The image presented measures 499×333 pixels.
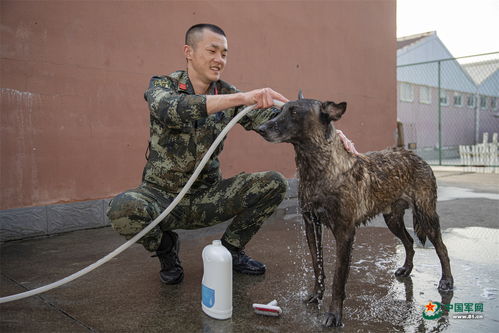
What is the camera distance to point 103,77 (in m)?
4.99

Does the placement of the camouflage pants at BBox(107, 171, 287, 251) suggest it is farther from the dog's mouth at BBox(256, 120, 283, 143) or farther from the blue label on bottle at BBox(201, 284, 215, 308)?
the dog's mouth at BBox(256, 120, 283, 143)

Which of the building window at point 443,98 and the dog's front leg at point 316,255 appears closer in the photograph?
the dog's front leg at point 316,255

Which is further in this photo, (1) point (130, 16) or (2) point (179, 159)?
(1) point (130, 16)

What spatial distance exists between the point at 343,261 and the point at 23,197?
372cm

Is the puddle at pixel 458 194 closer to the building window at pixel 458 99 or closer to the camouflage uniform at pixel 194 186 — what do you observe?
the camouflage uniform at pixel 194 186

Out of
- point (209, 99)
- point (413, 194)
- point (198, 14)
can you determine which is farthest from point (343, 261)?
point (198, 14)

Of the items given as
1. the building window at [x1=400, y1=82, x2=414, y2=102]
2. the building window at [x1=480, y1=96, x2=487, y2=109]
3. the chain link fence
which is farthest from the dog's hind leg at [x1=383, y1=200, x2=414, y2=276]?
the building window at [x1=480, y1=96, x2=487, y2=109]

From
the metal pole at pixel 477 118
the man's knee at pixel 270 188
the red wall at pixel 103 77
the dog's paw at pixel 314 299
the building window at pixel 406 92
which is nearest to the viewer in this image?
the dog's paw at pixel 314 299

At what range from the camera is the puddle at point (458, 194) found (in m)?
6.83

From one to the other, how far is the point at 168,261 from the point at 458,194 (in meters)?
6.08

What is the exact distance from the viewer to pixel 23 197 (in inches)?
175

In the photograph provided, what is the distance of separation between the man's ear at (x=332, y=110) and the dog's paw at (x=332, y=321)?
114 centimetres

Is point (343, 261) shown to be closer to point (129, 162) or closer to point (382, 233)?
point (382, 233)

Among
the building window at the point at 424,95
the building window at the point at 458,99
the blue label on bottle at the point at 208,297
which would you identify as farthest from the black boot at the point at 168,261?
the building window at the point at 458,99
